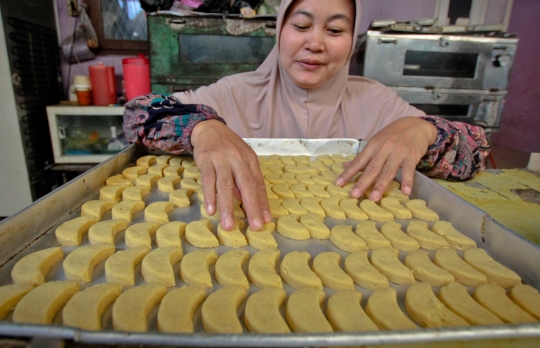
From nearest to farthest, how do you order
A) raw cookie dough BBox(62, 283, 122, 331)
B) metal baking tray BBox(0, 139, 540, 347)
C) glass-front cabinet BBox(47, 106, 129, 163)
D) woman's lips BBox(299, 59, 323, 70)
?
metal baking tray BBox(0, 139, 540, 347) < raw cookie dough BBox(62, 283, 122, 331) < woman's lips BBox(299, 59, 323, 70) < glass-front cabinet BBox(47, 106, 129, 163)

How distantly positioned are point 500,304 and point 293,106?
4.53 feet

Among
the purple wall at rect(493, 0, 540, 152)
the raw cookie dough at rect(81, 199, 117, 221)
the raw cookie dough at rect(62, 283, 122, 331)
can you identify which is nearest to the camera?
the raw cookie dough at rect(62, 283, 122, 331)

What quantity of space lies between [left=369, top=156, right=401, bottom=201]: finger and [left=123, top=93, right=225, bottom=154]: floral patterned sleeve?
67 cm

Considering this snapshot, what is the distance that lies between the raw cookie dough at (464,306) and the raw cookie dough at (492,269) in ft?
0.29

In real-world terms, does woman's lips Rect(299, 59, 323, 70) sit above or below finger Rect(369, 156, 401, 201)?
above

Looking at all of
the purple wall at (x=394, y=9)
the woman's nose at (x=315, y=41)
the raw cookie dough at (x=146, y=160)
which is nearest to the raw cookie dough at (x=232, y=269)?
the raw cookie dough at (x=146, y=160)

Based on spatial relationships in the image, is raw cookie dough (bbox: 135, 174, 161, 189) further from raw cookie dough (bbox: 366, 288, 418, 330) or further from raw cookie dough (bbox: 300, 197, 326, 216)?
raw cookie dough (bbox: 366, 288, 418, 330)

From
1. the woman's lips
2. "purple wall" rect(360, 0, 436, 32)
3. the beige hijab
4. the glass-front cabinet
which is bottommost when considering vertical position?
the glass-front cabinet

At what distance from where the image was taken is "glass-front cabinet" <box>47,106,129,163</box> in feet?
8.48

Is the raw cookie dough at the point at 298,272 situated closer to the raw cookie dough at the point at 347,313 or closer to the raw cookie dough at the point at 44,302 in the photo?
the raw cookie dough at the point at 347,313

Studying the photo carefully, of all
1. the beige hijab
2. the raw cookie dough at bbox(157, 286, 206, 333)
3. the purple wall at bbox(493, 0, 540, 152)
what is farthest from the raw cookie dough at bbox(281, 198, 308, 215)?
the purple wall at bbox(493, 0, 540, 152)

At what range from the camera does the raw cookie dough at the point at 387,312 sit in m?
0.57

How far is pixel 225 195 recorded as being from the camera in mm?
876

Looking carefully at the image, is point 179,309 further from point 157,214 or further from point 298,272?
point 157,214
